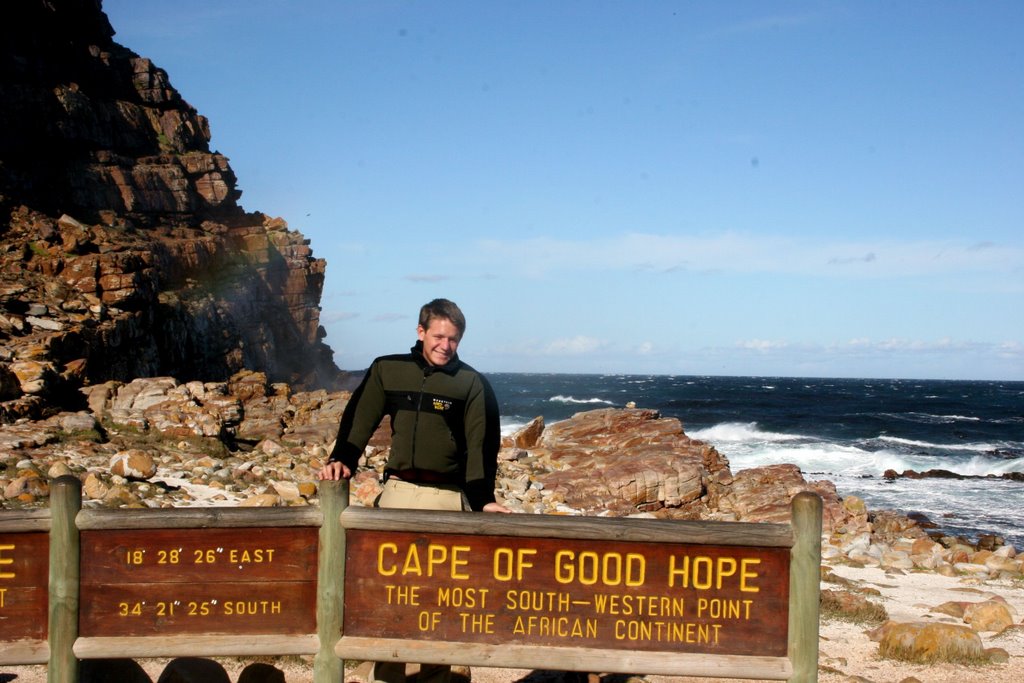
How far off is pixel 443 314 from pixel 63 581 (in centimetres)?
238

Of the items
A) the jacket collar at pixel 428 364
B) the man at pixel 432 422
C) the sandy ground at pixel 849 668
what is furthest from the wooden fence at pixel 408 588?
the sandy ground at pixel 849 668

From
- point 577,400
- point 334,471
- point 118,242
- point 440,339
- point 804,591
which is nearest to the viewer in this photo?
point 804,591

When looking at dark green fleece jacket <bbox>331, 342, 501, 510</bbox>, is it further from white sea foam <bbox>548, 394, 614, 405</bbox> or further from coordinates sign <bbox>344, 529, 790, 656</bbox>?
white sea foam <bbox>548, 394, 614, 405</bbox>

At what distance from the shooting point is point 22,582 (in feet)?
14.3

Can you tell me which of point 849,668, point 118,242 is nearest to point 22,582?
point 849,668

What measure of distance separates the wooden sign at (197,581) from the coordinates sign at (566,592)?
0.29 metres

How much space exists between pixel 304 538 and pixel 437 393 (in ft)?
3.79

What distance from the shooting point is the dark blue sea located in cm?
2794

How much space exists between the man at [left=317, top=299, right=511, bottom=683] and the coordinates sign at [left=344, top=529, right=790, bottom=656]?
731 mm

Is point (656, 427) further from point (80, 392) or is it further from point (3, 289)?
point (3, 289)

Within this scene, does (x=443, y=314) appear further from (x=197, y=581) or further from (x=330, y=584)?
(x=197, y=581)

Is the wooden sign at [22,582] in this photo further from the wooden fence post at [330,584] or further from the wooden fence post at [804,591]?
the wooden fence post at [804,591]

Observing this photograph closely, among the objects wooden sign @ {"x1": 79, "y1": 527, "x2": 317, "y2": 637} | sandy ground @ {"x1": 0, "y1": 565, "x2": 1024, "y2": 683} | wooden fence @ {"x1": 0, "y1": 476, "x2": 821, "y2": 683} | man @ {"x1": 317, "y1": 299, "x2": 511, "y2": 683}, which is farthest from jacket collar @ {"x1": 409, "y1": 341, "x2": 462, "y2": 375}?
sandy ground @ {"x1": 0, "y1": 565, "x2": 1024, "y2": 683}

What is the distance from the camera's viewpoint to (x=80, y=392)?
1989 centimetres
